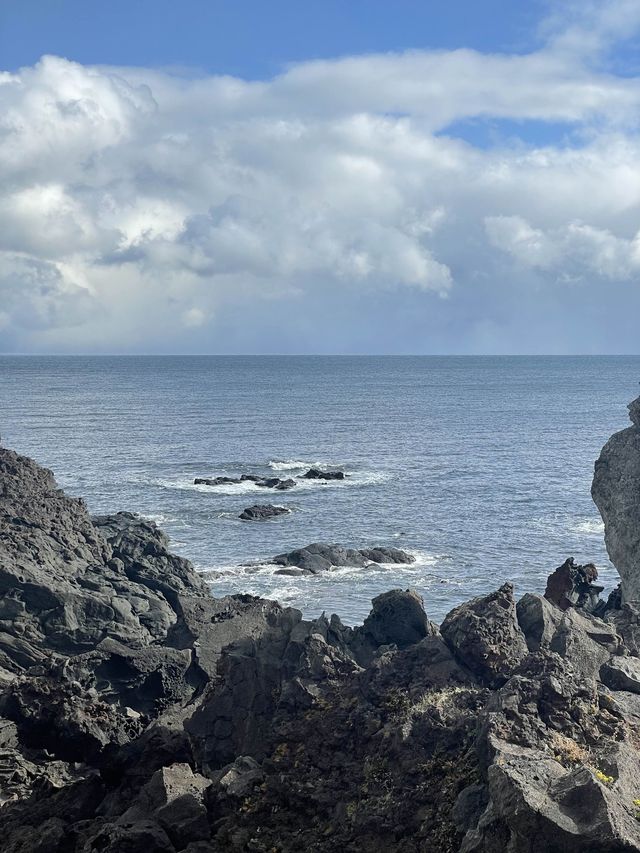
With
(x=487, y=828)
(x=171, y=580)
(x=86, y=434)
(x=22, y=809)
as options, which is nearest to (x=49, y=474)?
(x=171, y=580)

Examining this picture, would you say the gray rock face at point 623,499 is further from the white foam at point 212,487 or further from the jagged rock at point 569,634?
the white foam at point 212,487

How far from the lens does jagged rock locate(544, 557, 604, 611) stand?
43.6 meters

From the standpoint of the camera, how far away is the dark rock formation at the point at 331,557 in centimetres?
6322

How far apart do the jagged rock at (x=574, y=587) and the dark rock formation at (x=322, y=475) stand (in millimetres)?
57084

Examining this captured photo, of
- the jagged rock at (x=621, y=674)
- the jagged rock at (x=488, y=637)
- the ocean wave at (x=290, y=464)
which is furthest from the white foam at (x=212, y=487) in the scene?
the jagged rock at (x=621, y=674)

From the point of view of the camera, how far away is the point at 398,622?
2948cm

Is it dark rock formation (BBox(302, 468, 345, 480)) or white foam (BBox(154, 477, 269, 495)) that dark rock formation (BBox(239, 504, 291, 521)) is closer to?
white foam (BBox(154, 477, 269, 495))

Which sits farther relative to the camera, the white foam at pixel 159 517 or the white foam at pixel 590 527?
the white foam at pixel 159 517

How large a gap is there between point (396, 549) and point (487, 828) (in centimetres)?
5297

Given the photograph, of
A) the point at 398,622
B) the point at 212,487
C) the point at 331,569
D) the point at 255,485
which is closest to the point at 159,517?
the point at 212,487

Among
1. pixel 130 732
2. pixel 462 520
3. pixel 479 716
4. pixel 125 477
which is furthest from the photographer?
pixel 125 477

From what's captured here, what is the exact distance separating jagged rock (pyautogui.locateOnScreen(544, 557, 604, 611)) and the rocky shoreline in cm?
1269

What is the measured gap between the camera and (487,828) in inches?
621

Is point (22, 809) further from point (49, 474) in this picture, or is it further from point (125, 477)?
point (125, 477)
